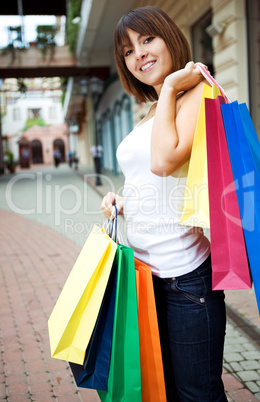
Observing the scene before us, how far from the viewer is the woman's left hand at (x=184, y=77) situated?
1.26 m

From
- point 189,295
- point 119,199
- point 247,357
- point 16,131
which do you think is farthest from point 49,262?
point 16,131

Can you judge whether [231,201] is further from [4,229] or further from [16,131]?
[16,131]

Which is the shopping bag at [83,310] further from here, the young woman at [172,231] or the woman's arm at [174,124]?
the woman's arm at [174,124]

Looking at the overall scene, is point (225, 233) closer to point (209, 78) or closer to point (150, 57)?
point (209, 78)

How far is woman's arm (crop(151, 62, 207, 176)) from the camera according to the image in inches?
48.2

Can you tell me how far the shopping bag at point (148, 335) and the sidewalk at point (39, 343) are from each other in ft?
4.54

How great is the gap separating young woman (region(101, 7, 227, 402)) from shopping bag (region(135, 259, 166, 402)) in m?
0.07

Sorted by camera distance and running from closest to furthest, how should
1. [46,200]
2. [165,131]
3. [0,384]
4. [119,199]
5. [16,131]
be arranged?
[165,131], [119,199], [0,384], [46,200], [16,131]

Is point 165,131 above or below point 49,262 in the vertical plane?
above

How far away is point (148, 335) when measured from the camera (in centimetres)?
137

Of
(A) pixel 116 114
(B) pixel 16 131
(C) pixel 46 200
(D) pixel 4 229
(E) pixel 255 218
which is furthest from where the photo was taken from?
(B) pixel 16 131

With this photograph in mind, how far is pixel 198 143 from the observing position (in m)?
1.18

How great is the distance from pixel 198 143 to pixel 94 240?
54 centimetres

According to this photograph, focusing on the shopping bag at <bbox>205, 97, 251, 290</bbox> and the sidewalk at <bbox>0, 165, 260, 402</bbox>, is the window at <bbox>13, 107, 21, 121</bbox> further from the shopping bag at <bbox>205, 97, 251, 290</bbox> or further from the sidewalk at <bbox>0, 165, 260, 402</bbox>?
the shopping bag at <bbox>205, 97, 251, 290</bbox>
